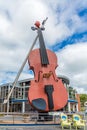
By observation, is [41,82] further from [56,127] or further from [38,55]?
[56,127]

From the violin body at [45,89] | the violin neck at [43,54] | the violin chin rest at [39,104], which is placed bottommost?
the violin chin rest at [39,104]

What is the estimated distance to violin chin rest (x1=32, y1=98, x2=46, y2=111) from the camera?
14867mm

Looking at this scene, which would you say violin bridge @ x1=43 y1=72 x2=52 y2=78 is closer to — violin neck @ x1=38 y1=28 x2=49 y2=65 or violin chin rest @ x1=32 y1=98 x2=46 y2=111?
violin neck @ x1=38 y1=28 x2=49 y2=65

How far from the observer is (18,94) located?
118 ft

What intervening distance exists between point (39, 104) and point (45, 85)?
4.46 feet

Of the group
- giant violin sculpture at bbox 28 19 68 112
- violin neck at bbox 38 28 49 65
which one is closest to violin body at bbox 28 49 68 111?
giant violin sculpture at bbox 28 19 68 112

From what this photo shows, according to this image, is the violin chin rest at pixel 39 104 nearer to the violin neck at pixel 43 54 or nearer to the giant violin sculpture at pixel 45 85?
the giant violin sculpture at pixel 45 85

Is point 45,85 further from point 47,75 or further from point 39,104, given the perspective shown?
point 39,104

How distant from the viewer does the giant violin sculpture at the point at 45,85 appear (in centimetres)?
1494

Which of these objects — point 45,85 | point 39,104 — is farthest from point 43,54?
point 39,104

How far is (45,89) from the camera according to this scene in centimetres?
1520

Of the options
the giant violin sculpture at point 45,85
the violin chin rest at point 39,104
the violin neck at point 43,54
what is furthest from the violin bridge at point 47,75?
the violin chin rest at point 39,104

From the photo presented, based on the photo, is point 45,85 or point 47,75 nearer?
point 45,85

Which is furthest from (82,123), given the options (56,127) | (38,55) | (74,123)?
(38,55)
